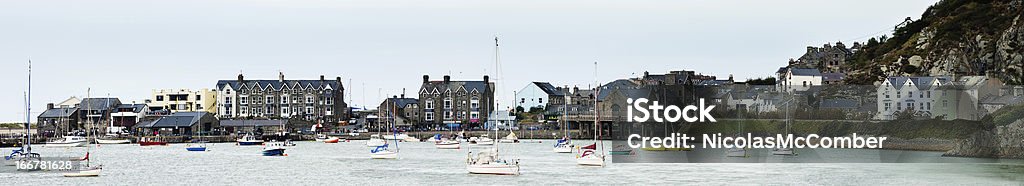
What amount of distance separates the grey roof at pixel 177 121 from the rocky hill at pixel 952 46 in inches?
2183

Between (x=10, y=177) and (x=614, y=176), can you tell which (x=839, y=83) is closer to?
(x=614, y=176)

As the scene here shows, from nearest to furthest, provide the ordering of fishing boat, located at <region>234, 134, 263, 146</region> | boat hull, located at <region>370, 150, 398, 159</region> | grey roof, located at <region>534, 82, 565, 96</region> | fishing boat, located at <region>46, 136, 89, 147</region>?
boat hull, located at <region>370, 150, 398, 159</region> < fishing boat, located at <region>46, 136, 89, 147</region> < fishing boat, located at <region>234, 134, 263, 146</region> < grey roof, located at <region>534, 82, 565, 96</region>

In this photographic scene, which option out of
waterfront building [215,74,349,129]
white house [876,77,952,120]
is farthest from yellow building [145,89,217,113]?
white house [876,77,952,120]

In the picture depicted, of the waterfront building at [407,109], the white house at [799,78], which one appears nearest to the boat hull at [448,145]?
the white house at [799,78]

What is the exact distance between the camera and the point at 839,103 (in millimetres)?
92438

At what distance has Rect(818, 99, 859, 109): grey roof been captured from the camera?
3555 inches

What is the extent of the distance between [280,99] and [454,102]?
56.0 ft

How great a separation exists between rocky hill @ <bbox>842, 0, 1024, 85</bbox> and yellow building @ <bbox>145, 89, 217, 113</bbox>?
210 ft

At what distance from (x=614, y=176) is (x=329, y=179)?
447 inches

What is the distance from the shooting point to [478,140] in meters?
105

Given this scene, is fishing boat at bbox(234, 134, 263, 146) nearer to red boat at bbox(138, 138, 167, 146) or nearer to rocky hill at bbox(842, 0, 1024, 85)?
red boat at bbox(138, 138, 167, 146)

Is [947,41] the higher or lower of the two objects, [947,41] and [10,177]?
the higher

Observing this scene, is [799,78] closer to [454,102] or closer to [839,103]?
[839,103]

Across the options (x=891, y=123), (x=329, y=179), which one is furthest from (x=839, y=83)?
(x=329, y=179)
